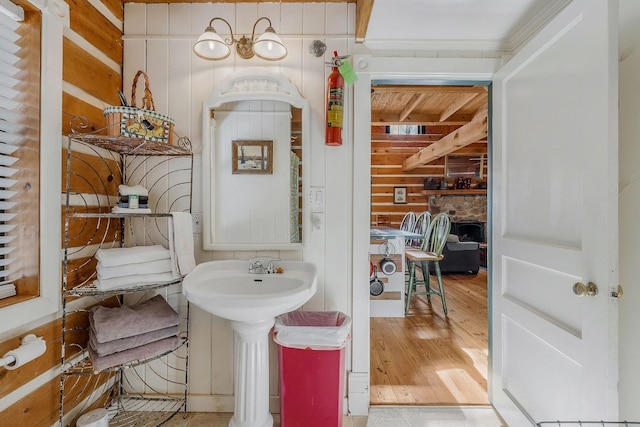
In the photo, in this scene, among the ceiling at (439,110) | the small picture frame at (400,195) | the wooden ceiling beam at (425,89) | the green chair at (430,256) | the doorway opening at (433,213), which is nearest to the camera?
the doorway opening at (433,213)

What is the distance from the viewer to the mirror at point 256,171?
5.49ft

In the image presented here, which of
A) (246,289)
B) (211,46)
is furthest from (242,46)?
(246,289)

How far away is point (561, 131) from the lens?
47.4 inches

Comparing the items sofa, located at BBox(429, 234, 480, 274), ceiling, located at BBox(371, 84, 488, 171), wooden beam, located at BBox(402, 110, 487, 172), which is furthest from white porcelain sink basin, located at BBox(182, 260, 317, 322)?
sofa, located at BBox(429, 234, 480, 274)

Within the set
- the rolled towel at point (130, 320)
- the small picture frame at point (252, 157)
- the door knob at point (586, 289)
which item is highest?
the small picture frame at point (252, 157)

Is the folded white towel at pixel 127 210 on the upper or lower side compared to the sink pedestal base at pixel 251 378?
upper

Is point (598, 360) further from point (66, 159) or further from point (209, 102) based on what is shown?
point (66, 159)

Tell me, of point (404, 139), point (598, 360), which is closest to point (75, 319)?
point (598, 360)

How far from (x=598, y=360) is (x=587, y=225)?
46 centimetres

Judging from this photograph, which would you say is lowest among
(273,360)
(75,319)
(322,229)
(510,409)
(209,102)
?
(510,409)

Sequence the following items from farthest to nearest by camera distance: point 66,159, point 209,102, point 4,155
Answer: point 209,102 < point 66,159 < point 4,155

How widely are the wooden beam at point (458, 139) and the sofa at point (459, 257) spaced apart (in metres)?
1.57

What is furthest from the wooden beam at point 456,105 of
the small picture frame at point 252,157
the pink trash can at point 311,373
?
the pink trash can at point 311,373

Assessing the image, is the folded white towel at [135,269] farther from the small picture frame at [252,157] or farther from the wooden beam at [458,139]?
the wooden beam at [458,139]
